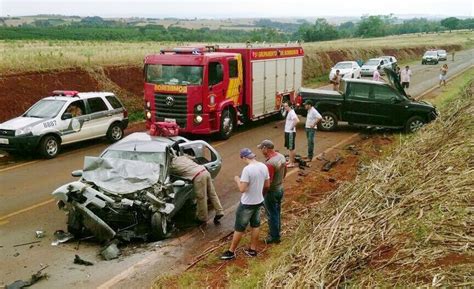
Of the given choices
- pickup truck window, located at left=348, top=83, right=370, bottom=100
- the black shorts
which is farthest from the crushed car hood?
pickup truck window, located at left=348, top=83, right=370, bottom=100

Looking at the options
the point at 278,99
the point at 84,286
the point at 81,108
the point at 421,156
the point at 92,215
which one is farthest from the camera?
the point at 278,99

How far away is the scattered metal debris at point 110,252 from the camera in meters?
8.29

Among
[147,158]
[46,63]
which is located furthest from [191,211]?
[46,63]

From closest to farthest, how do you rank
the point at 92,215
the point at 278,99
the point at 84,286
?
the point at 84,286 < the point at 92,215 < the point at 278,99

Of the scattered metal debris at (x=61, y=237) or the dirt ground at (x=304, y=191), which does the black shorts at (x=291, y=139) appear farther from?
the scattered metal debris at (x=61, y=237)

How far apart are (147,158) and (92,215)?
1800mm

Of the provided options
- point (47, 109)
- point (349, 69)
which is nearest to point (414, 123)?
point (47, 109)

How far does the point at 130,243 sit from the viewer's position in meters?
8.96

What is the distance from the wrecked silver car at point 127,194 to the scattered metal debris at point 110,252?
0.76 feet

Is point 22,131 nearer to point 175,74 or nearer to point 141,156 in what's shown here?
point 175,74

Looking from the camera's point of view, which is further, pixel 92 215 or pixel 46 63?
pixel 46 63

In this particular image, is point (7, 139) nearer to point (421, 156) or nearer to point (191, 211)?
point (191, 211)

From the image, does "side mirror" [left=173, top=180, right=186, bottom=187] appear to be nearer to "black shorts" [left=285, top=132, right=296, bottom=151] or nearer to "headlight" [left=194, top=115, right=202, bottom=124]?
"black shorts" [left=285, top=132, right=296, bottom=151]

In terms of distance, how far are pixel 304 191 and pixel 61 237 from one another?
531 centimetres
